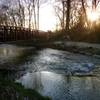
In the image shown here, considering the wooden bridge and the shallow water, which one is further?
the wooden bridge

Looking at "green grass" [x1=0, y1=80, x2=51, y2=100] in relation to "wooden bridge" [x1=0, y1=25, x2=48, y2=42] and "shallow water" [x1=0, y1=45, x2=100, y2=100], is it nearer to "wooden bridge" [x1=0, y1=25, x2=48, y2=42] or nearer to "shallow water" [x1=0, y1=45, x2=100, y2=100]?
"shallow water" [x1=0, y1=45, x2=100, y2=100]

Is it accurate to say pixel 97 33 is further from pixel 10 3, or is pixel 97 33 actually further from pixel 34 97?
pixel 10 3

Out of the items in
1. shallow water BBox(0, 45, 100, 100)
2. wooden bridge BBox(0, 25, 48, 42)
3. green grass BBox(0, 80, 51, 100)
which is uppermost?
wooden bridge BBox(0, 25, 48, 42)

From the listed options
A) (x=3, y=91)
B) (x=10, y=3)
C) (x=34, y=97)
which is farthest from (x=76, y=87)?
(x=10, y=3)

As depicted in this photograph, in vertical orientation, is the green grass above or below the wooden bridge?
below

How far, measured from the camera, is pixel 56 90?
497 cm

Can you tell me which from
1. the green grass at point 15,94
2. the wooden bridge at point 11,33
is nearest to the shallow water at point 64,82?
the green grass at point 15,94

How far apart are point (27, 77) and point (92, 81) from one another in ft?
5.60

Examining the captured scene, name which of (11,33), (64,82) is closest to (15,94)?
(64,82)

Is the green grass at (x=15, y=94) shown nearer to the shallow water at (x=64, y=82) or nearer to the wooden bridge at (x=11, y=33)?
the shallow water at (x=64, y=82)

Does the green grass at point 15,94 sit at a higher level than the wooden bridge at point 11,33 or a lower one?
lower

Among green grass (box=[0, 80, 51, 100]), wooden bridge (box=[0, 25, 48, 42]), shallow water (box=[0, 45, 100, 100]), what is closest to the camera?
green grass (box=[0, 80, 51, 100])

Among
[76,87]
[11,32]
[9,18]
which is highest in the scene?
[9,18]

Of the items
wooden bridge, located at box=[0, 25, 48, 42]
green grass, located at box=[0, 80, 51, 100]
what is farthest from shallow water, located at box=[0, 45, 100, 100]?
wooden bridge, located at box=[0, 25, 48, 42]
